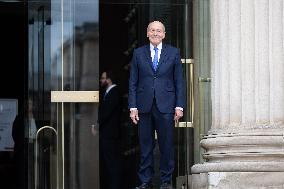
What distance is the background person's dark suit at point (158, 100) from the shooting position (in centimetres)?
1370

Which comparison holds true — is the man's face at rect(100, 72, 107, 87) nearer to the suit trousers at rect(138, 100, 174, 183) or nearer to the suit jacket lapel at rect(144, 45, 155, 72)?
the suit jacket lapel at rect(144, 45, 155, 72)

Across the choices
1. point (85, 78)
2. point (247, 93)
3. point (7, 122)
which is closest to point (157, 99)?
point (247, 93)

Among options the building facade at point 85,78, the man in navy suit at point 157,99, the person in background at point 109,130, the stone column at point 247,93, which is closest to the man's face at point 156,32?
the man in navy suit at point 157,99

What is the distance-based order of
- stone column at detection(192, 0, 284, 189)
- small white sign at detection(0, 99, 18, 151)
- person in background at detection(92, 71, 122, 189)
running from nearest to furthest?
stone column at detection(192, 0, 284, 189) → person in background at detection(92, 71, 122, 189) → small white sign at detection(0, 99, 18, 151)

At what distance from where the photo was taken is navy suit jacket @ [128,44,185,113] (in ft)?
45.1

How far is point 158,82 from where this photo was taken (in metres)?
13.8

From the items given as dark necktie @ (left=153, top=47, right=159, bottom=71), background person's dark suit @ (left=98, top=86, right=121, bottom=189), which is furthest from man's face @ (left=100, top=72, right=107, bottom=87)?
dark necktie @ (left=153, top=47, right=159, bottom=71)

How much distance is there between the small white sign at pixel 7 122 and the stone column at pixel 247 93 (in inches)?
139

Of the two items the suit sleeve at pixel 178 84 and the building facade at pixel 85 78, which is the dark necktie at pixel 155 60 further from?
the building facade at pixel 85 78

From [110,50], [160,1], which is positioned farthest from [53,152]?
[160,1]

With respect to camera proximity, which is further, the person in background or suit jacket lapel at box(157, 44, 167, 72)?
the person in background

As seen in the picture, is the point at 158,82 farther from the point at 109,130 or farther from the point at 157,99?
the point at 109,130

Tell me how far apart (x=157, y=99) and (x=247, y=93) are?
1.17 meters

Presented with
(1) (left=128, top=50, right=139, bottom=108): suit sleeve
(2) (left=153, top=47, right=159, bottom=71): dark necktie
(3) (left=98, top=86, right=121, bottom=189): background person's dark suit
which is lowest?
(3) (left=98, top=86, right=121, bottom=189): background person's dark suit
